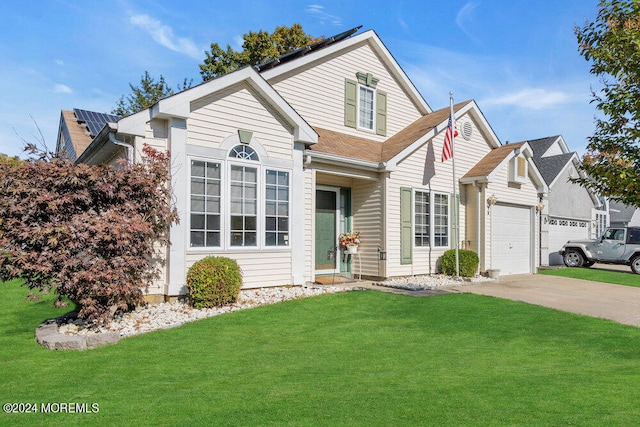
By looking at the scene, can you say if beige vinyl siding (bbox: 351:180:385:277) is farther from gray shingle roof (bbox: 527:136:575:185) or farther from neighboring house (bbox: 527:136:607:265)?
gray shingle roof (bbox: 527:136:575:185)

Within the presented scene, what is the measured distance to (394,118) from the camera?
1428cm

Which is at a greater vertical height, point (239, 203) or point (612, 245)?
point (239, 203)

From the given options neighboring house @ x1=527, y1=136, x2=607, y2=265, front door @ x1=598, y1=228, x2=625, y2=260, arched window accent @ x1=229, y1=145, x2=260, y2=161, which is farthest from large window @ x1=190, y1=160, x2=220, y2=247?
front door @ x1=598, y1=228, x2=625, y2=260

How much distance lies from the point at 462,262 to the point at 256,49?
1872 centimetres

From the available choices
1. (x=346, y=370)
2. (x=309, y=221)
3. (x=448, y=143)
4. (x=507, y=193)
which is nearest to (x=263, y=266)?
(x=309, y=221)

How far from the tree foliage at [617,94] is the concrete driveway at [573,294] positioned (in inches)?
110

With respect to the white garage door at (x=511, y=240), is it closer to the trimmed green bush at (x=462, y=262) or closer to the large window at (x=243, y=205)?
the trimmed green bush at (x=462, y=262)

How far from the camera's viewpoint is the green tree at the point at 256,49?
82.5 feet

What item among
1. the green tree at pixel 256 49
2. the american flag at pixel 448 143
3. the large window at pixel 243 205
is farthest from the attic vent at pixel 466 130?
the green tree at pixel 256 49

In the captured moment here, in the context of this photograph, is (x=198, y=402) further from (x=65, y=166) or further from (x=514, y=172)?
(x=514, y=172)

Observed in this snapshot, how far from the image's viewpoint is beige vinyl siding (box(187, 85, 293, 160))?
8.47 meters

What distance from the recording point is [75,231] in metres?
6.26

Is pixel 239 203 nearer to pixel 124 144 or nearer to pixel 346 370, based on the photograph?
pixel 124 144

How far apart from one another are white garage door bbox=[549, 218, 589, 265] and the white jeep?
86cm
